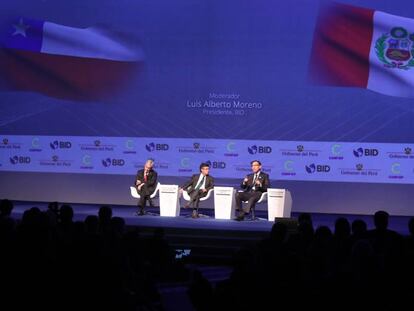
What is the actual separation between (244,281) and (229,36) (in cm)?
737

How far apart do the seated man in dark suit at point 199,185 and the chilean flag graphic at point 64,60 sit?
88.0 inches

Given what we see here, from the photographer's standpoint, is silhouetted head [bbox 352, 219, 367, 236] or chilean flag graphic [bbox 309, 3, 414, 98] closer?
silhouetted head [bbox 352, 219, 367, 236]

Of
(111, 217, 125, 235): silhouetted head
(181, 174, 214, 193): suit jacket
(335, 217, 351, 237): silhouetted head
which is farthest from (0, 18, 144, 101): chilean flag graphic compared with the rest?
(335, 217, 351, 237): silhouetted head

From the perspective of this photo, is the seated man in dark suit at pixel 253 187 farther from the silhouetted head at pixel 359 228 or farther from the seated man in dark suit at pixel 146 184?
the silhouetted head at pixel 359 228

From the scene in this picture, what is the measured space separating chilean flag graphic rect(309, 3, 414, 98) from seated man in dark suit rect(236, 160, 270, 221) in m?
1.82

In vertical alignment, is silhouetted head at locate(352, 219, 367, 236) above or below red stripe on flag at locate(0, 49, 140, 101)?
below

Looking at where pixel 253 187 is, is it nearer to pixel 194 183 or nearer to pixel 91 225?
pixel 194 183

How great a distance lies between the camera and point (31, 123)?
33.7 feet

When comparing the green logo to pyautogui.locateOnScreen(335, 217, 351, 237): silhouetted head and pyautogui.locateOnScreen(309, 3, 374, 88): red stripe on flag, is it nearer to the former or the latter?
pyautogui.locateOnScreen(309, 3, 374, 88): red stripe on flag

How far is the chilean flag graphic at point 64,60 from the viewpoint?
987cm

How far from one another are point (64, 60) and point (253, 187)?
4.02 m

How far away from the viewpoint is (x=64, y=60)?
396 inches

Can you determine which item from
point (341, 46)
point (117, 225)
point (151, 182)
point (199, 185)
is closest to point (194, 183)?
point (199, 185)

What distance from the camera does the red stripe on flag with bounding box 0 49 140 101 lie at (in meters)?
9.89
